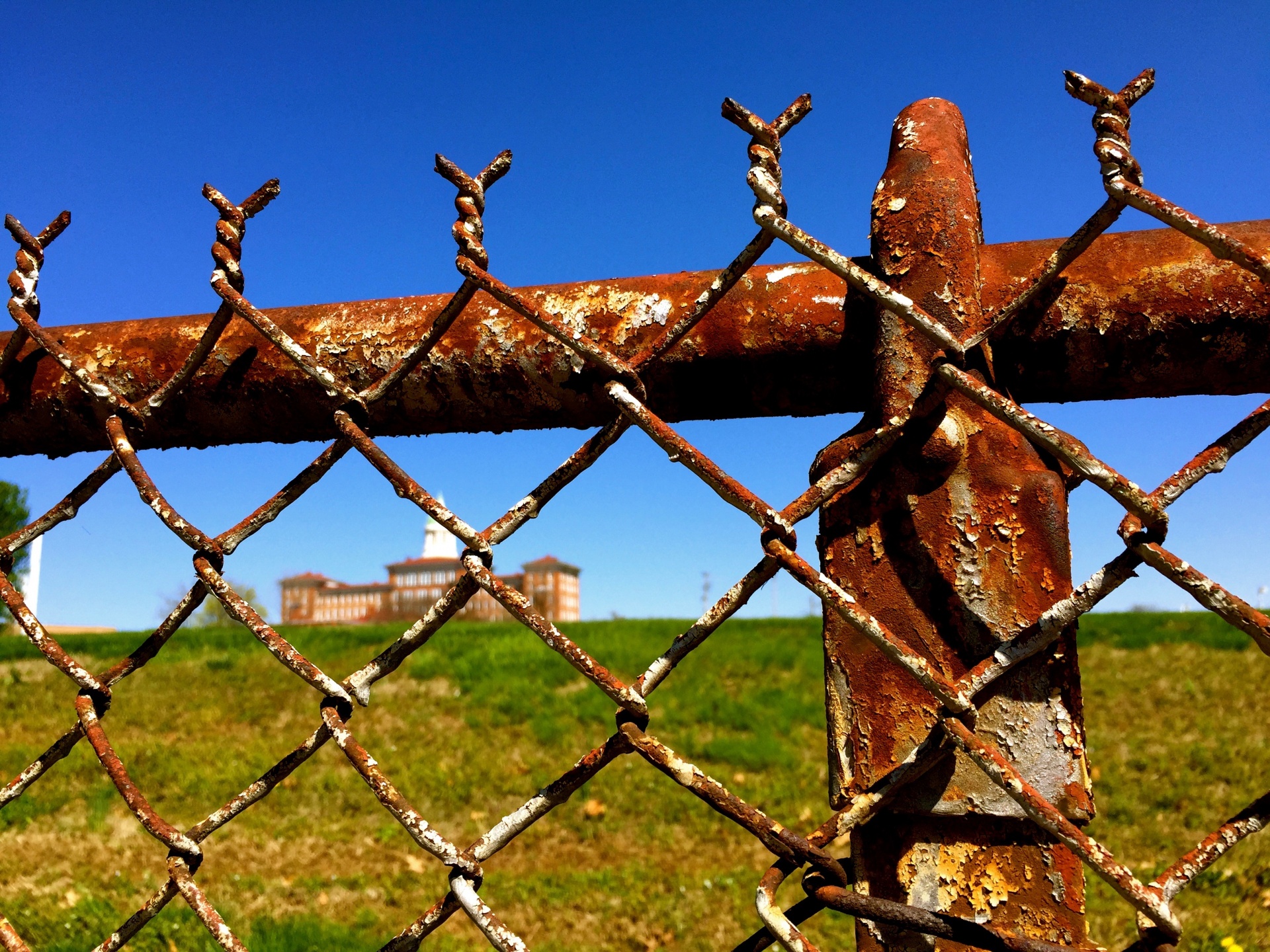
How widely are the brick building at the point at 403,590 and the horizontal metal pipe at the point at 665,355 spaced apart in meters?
30.0

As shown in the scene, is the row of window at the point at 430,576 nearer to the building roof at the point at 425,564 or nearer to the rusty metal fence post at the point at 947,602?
the building roof at the point at 425,564

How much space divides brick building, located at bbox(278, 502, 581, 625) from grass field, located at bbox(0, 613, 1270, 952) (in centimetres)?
2200

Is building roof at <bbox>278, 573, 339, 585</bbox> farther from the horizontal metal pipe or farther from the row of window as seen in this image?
the horizontal metal pipe

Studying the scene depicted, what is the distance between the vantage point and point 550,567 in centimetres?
3916

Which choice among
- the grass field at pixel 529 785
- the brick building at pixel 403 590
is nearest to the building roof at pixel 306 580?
the brick building at pixel 403 590

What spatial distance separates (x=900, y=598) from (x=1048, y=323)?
12.0 inches

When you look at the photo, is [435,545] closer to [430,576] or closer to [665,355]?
[430,576]

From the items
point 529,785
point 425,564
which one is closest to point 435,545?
point 425,564

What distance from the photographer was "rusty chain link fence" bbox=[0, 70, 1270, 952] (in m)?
0.71

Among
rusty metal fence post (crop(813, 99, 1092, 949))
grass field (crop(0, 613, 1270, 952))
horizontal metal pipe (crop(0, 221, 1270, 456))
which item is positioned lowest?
grass field (crop(0, 613, 1270, 952))

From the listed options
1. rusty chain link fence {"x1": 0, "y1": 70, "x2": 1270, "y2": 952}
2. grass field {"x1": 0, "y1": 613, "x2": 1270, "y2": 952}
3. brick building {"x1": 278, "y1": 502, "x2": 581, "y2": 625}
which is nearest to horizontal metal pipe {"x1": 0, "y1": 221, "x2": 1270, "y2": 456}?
rusty chain link fence {"x1": 0, "y1": 70, "x2": 1270, "y2": 952}

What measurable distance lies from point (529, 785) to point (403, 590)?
29971 millimetres

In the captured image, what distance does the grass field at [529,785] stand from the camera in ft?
14.2

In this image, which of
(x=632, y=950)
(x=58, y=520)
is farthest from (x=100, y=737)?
(x=632, y=950)
